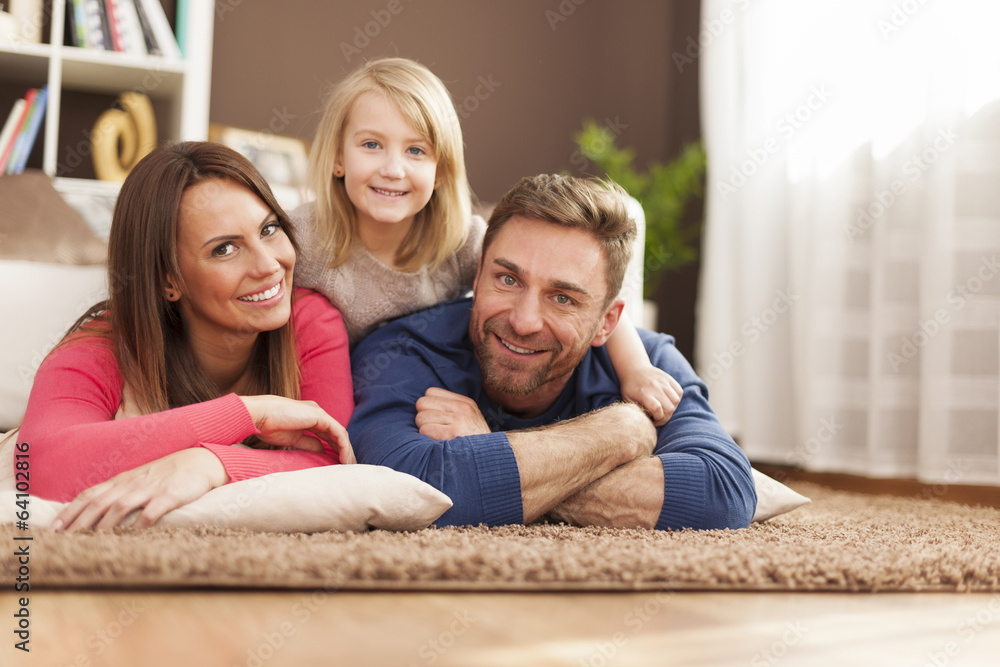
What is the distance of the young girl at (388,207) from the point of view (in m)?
1.80

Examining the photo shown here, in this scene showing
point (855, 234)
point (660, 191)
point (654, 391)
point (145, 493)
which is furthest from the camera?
point (660, 191)

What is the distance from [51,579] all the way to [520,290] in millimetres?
935

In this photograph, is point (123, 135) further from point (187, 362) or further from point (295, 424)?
point (295, 424)

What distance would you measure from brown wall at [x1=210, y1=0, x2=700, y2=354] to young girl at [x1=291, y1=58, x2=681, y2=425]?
1604 mm

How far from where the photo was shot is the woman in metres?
1.26

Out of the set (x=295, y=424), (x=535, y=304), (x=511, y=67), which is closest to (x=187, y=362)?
(x=295, y=424)

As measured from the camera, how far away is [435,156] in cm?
188

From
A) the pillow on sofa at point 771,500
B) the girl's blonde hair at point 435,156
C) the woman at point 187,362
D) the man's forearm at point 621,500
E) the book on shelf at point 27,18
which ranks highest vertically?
the book on shelf at point 27,18

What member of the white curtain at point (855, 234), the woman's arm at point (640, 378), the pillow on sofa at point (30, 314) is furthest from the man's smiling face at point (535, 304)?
the white curtain at point (855, 234)

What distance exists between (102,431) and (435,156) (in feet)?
3.04

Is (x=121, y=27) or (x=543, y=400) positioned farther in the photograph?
(x=121, y=27)

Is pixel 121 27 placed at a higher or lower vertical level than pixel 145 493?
higher

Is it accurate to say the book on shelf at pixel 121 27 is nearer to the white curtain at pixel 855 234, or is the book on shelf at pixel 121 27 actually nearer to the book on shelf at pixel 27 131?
the book on shelf at pixel 27 131

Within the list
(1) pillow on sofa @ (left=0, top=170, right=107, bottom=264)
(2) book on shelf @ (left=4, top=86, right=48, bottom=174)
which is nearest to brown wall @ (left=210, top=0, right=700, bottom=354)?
(2) book on shelf @ (left=4, top=86, right=48, bottom=174)
